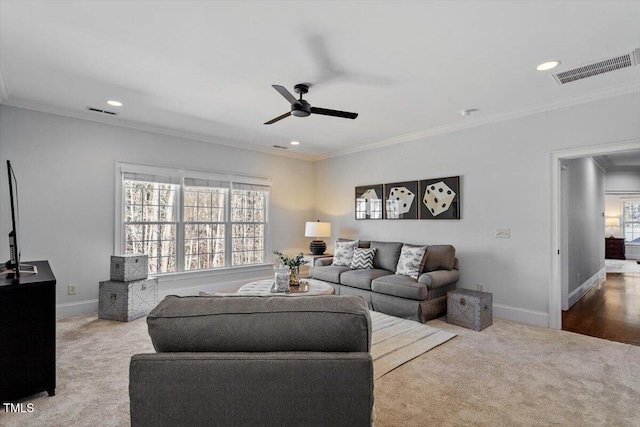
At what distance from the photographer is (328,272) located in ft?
16.6

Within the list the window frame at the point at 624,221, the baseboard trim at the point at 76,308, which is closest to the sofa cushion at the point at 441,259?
the baseboard trim at the point at 76,308

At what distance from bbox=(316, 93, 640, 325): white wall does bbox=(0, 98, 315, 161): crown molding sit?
2413 mm

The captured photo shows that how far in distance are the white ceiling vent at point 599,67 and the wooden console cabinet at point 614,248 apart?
9.10 metres

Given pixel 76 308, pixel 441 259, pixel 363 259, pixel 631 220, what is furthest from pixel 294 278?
pixel 631 220

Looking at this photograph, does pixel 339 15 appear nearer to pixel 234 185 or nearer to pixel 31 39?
pixel 31 39

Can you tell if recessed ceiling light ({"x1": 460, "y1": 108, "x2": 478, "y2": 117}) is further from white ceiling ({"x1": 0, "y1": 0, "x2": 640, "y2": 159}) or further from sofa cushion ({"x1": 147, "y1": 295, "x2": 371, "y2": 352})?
sofa cushion ({"x1": 147, "y1": 295, "x2": 371, "y2": 352})

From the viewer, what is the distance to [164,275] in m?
4.90

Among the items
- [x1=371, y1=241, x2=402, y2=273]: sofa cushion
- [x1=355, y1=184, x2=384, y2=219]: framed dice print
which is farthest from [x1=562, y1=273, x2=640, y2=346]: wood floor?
[x1=355, y1=184, x2=384, y2=219]: framed dice print

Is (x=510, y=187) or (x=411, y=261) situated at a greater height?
(x=510, y=187)

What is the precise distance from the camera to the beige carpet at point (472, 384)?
2.07 meters

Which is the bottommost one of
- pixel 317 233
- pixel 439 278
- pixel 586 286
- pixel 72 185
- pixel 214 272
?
pixel 586 286

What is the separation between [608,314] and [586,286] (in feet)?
5.05

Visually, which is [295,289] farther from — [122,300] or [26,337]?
[26,337]

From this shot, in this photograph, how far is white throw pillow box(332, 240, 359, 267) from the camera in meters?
5.29
